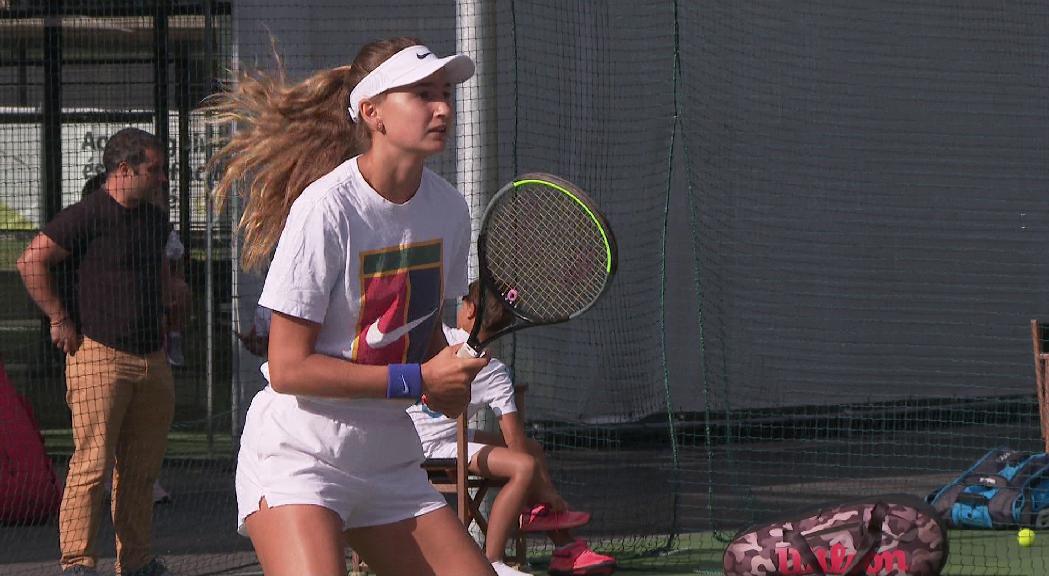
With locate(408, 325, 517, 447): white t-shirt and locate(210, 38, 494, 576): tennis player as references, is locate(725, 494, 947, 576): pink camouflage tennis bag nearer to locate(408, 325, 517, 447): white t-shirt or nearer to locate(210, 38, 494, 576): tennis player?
locate(408, 325, 517, 447): white t-shirt

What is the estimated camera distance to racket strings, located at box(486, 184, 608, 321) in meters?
3.53

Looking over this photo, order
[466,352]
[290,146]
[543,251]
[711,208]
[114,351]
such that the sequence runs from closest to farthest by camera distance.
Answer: [466,352] → [290,146] → [543,251] → [114,351] → [711,208]

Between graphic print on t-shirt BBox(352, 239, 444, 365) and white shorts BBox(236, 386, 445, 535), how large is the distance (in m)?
0.12

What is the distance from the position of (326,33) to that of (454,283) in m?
6.18

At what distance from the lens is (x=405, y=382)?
117 inches

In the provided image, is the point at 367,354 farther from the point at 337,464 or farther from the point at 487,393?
the point at 487,393

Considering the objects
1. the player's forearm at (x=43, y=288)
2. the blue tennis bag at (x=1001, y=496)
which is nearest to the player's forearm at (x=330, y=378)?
the player's forearm at (x=43, y=288)

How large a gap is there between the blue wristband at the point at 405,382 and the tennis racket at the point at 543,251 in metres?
0.38

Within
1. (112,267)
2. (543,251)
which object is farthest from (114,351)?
(543,251)

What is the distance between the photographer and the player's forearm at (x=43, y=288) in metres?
5.89

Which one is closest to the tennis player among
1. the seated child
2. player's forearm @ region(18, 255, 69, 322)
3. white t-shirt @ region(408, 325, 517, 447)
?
the seated child

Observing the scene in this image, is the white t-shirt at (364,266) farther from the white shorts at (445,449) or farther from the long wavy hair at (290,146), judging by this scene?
the white shorts at (445,449)

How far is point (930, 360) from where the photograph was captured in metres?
10.6

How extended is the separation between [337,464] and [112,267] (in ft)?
10.5
